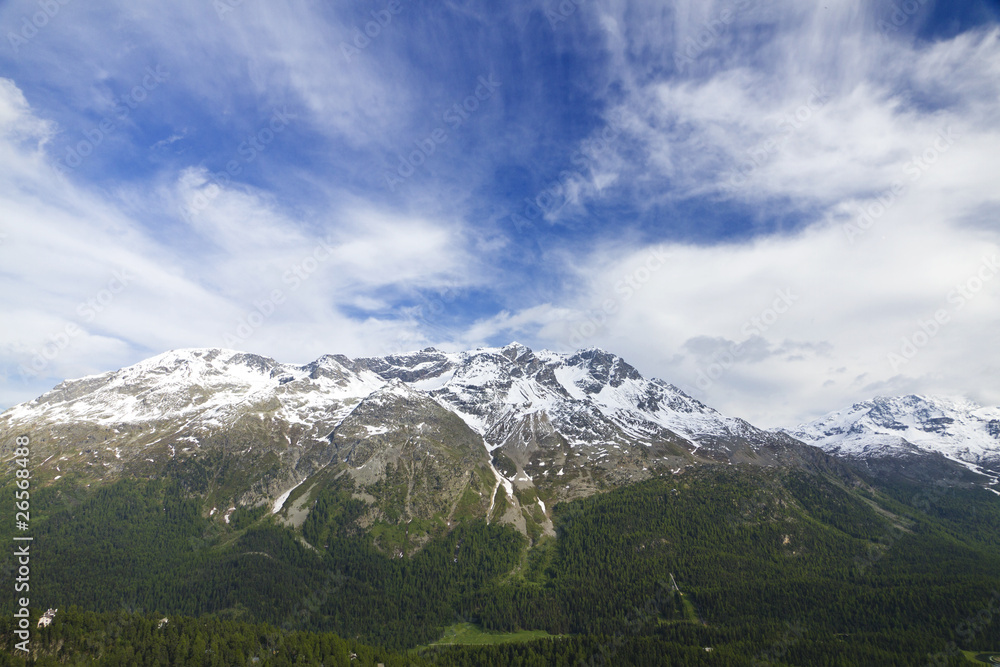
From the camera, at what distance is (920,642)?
638 ft

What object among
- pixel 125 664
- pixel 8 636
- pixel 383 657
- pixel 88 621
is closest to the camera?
pixel 8 636

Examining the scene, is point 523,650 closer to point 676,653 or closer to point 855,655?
point 676,653

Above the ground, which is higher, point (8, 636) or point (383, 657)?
point (8, 636)

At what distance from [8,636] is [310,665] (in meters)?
75.2

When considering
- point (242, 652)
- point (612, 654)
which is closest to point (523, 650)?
point (612, 654)

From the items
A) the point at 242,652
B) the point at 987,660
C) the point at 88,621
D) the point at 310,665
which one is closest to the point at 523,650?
the point at 310,665

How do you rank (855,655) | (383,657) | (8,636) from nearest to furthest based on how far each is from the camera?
(8,636), (383,657), (855,655)

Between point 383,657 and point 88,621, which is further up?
point 88,621

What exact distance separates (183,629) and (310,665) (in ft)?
146

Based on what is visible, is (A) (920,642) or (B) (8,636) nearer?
(B) (8,636)

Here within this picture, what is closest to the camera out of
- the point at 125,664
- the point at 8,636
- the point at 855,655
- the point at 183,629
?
the point at 8,636

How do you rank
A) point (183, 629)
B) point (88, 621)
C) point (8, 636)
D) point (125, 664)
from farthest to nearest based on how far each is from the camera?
point (183, 629) → point (88, 621) → point (125, 664) → point (8, 636)

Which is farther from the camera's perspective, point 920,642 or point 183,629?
point 920,642

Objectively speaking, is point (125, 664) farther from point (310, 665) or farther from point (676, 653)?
point (676, 653)
